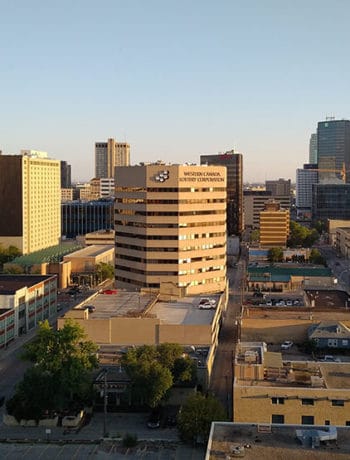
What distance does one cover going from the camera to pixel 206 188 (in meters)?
87.1

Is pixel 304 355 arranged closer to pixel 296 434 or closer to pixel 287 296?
pixel 287 296

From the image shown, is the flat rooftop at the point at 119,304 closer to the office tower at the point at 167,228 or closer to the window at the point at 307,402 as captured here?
the office tower at the point at 167,228

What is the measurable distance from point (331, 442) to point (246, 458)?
4531 millimetres

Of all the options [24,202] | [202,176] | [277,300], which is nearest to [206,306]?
[277,300]

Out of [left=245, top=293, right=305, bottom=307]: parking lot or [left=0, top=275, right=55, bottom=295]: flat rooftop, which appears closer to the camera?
[left=0, top=275, right=55, bottom=295]: flat rooftop

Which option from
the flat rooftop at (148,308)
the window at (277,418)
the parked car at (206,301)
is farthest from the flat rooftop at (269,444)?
the parked car at (206,301)

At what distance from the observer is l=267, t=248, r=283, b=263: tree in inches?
5576

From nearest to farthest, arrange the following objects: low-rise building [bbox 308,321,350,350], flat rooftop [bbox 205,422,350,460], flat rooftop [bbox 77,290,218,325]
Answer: flat rooftop [bbox 205,422,350,460] → low-rise building [bbox 308,321,350,350] → flat rooftop [bbox 77,290,218,325]

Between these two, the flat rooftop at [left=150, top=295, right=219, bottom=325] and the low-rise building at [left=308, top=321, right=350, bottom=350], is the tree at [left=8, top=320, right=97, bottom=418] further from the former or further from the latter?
the low-rise building at [left=308, top=321, right=350, bottom=350]

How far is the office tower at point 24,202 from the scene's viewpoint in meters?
143

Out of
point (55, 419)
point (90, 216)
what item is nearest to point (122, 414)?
point (55, 419)

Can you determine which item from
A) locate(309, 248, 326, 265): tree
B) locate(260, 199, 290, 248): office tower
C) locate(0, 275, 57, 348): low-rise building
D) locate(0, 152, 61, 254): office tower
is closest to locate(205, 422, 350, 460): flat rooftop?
locate(0, 275, 57, 348): low-rise building

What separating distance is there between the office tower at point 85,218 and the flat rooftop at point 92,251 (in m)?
50.9

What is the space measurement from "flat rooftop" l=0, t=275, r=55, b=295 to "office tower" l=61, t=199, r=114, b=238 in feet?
348
